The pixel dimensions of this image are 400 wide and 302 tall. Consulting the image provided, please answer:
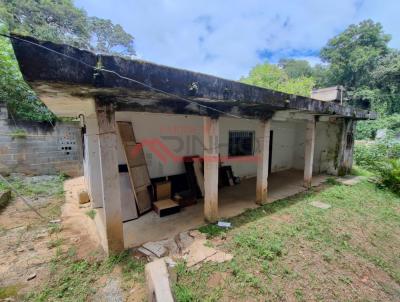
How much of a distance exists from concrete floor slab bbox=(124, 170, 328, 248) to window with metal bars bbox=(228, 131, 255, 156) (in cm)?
106

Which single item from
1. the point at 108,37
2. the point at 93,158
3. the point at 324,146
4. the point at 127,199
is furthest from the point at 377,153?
the point at 108,37

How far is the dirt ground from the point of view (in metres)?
2.40

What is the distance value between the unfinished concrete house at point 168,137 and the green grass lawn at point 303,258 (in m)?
0.85

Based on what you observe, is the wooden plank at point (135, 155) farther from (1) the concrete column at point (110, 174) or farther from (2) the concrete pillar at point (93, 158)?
(1) the concrete column at point (110, 174)

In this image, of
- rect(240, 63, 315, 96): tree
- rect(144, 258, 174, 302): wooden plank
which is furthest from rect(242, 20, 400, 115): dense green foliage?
rect(144, 258, 174, 302): wooden plank

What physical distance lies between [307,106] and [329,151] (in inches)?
178

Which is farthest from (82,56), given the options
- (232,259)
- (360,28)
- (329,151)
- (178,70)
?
(360,28)

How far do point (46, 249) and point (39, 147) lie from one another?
16.1 feet

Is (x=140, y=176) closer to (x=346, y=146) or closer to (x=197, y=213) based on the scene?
(x=197, y=213)

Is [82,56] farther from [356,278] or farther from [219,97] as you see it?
[356,278]

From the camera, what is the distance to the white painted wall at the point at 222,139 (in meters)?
4.78

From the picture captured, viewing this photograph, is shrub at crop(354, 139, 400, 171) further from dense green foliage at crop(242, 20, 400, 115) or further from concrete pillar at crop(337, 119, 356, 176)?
→ dense green foliage at crop(242, 20, 400, 115)

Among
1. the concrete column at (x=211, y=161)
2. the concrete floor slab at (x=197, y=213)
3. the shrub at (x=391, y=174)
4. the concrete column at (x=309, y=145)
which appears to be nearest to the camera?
the concrete floor slab at (x=197, y=213)

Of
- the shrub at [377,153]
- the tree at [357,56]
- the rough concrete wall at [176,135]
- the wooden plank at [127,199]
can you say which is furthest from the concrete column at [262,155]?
the tree at [357,56]
